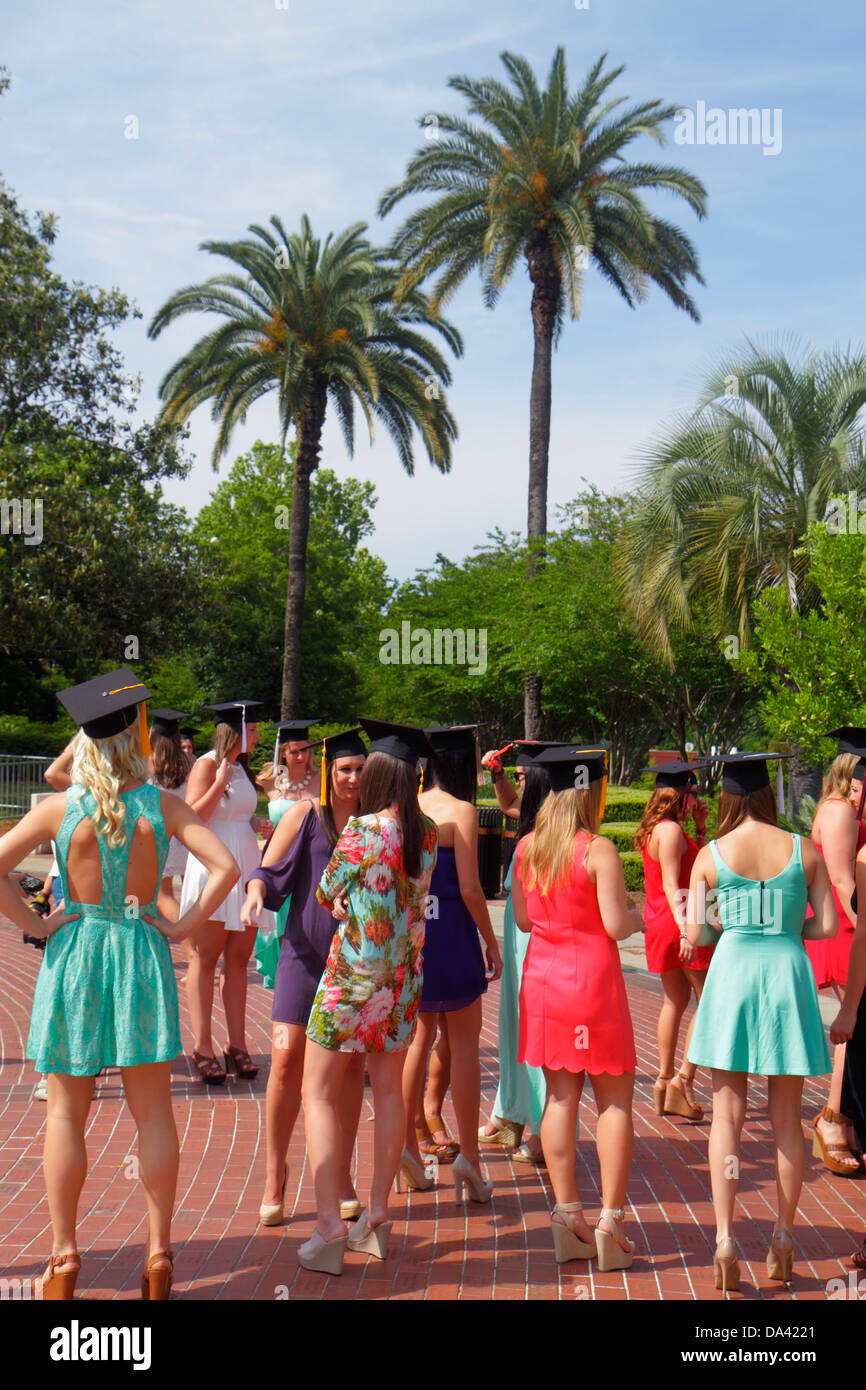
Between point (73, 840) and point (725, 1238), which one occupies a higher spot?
point (73, 840)

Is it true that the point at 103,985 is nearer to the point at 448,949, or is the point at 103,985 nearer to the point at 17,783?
the point at 448,949

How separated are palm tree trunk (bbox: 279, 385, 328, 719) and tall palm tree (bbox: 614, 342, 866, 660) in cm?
643

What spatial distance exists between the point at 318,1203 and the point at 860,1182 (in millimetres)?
2575

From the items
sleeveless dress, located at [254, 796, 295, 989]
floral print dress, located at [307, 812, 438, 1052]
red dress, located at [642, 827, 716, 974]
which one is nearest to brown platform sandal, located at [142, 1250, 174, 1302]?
floral print dress, located at [307, 812, 438, 1052]

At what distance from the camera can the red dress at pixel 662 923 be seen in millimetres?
6086

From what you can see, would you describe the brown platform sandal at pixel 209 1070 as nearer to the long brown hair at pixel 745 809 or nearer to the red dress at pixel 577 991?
the red dress at pixel 577 991

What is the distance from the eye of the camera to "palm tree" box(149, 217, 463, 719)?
22375mm

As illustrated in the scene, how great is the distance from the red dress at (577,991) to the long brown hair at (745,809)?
51 cm

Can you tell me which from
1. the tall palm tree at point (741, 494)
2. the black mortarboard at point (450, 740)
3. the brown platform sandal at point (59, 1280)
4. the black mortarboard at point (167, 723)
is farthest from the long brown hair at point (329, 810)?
the tall palm tree at point (741, 494)

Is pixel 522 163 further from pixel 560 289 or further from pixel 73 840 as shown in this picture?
pixel 73 840

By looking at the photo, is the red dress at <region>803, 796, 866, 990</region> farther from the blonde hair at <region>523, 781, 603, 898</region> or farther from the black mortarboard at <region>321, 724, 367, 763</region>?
the black mortarboard at <region>321, 724, 367, 763</region>

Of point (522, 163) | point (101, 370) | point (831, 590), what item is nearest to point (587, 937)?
point (831, 590)

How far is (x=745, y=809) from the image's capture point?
13.7 ft
